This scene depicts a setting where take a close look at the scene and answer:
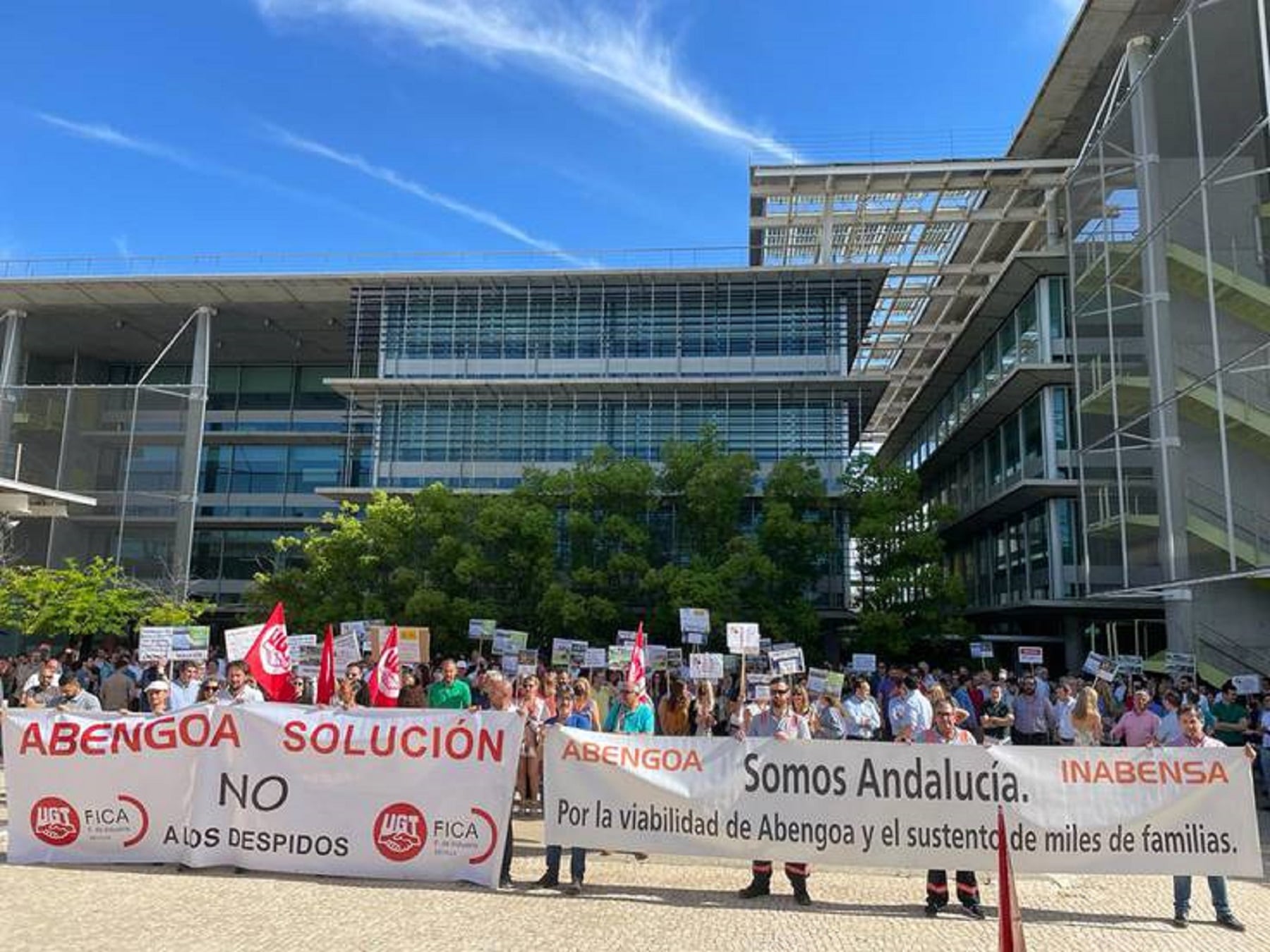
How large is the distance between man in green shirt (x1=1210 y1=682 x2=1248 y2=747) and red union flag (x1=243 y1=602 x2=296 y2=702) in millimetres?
14226

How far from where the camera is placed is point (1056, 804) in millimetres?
8516

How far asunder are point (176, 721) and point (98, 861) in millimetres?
1391

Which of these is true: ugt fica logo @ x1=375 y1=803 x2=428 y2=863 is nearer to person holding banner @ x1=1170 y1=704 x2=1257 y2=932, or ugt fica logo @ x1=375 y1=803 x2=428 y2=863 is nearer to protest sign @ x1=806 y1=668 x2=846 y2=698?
person holding banner @ x1=1170 y1=704 x2=1257 y2=932

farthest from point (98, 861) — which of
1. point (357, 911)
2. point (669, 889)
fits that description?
point (669, 889)

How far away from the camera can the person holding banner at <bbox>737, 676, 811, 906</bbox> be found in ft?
28.5

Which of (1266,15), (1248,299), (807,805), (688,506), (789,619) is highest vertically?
(1266,15)

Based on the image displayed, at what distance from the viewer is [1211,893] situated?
8.34 m

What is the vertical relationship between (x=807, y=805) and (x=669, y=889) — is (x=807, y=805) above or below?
above

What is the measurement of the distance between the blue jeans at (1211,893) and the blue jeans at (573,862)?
4862mm

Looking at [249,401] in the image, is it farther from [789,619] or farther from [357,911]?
[357,911]

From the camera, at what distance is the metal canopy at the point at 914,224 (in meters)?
35.4

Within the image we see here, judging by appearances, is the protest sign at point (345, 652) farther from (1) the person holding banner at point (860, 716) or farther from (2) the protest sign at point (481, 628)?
(2) the protest sign at point (481, 628)

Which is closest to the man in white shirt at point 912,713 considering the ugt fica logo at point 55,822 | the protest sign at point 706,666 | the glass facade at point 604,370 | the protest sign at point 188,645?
the protest sign at point 706,666

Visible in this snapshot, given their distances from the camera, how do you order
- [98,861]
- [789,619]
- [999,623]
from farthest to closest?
[999,623]
[789,619]
[98,861]
